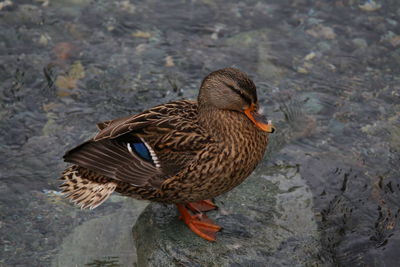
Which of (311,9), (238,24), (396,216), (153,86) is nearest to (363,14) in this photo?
(311,9)

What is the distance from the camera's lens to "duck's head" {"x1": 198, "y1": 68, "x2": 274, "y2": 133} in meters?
4.47

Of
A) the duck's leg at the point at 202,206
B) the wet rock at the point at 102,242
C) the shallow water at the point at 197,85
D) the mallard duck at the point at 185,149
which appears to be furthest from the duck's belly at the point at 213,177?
the shallow water at the point at 197,85

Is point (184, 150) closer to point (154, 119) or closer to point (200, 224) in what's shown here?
point (154, 119)

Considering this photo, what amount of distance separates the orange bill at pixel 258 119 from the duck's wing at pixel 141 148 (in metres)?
0.37

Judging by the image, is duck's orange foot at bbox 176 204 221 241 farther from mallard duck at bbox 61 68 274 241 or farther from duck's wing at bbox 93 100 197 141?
duck's wing at bbox 93 100 197 141

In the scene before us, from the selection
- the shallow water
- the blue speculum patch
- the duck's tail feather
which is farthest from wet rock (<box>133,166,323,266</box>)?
the blue speculum patch

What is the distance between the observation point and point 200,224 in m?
4.72

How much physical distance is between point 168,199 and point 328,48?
151 inches

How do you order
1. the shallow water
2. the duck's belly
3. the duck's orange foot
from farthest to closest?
the shallow water, the duck's orange foot, the duck's belly

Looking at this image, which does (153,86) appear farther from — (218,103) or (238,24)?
(218,103)

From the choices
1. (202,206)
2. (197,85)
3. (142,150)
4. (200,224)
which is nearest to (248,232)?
(200,224)

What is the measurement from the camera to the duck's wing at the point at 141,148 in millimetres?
4484

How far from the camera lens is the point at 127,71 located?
707 centimetres

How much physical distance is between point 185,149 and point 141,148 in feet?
1.14
